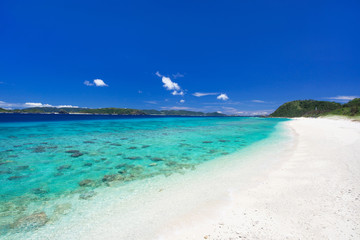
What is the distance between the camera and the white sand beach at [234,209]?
3.45m

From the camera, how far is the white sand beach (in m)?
3.45

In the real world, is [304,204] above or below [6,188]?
above

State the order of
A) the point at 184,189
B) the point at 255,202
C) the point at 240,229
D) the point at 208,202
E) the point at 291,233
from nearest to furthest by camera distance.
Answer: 1. the point at 291,233
2. the point at 240,229
3. the point at 255,202
4. the point at 208,202
5. the point at 184,189

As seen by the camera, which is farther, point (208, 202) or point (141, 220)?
point (208, 202)

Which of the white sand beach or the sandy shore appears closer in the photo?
the sandy shore

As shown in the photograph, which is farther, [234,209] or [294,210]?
[234,209]

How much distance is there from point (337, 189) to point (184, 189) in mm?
5335

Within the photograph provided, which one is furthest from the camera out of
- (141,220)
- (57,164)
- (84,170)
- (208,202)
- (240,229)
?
(57,164)

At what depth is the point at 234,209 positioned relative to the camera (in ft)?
14.2

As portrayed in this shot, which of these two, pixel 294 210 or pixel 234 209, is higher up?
pixel 294 210

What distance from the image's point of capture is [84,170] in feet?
27.0

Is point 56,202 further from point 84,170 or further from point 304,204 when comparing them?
point 304,204

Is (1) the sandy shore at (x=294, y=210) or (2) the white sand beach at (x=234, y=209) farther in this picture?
(2) the white sand beach at (x=234, y=209)

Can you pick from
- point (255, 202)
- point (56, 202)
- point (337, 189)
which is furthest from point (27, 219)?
point (337, 189)
